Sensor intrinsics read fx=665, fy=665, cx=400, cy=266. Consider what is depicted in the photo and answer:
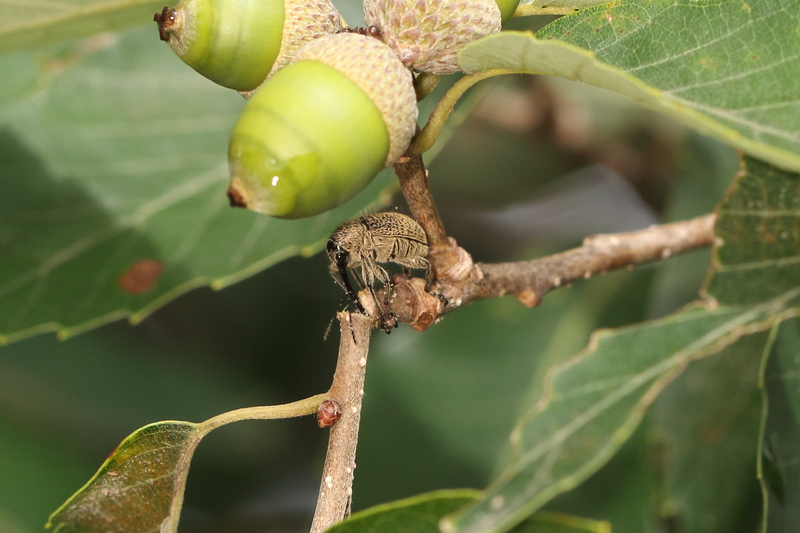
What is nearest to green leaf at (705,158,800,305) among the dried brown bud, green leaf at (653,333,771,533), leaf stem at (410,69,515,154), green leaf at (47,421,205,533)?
green leaf at (653,333,771,533)

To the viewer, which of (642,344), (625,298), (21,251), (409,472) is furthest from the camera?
(625,298)

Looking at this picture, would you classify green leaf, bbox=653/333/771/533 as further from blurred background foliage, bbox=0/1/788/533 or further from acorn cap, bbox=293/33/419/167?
acorn cap, bbox=293/33/419/167

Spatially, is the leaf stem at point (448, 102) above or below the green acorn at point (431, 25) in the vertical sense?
below

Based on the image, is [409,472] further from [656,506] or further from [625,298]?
[625,298]

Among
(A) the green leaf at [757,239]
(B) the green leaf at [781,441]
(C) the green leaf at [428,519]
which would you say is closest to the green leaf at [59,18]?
(C) the green leaf at [428,519]

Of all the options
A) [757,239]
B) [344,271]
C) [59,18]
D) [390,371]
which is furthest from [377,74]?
[390,371]

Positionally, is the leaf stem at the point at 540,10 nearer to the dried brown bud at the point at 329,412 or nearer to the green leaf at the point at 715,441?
the dried brown bud at the point at 329,412

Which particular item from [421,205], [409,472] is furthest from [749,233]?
[409,472]
